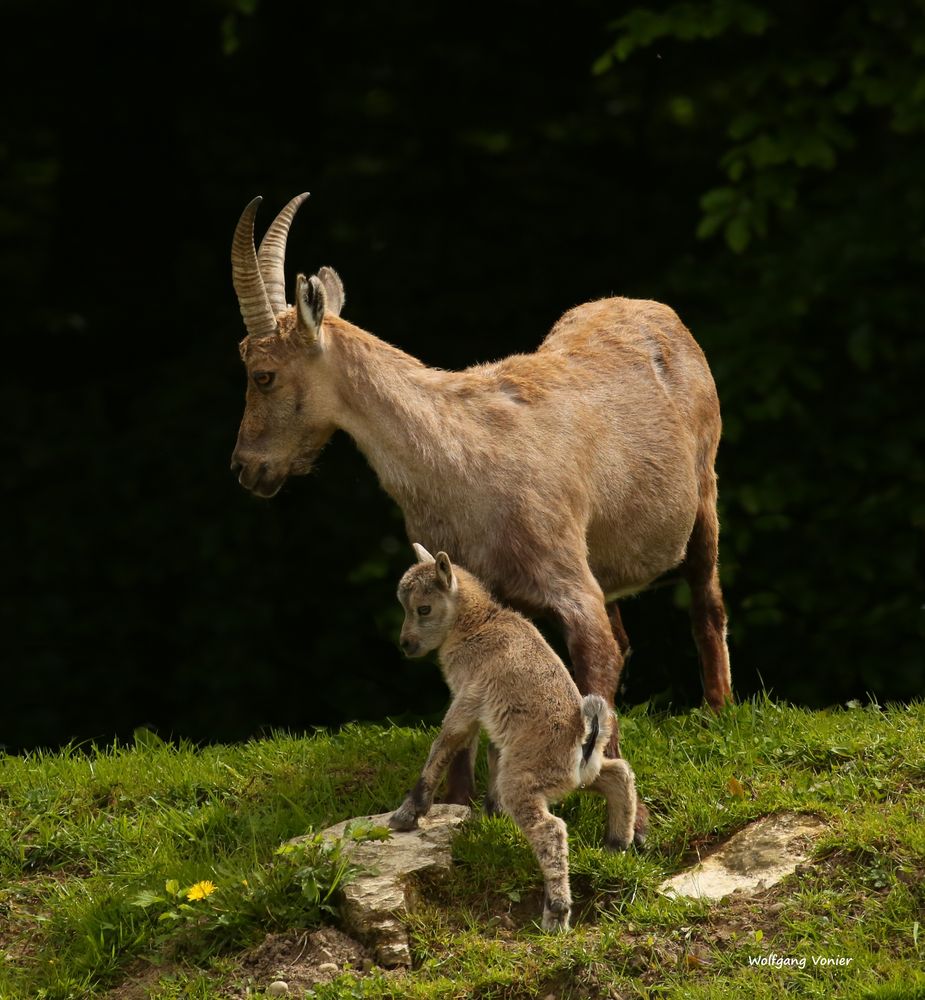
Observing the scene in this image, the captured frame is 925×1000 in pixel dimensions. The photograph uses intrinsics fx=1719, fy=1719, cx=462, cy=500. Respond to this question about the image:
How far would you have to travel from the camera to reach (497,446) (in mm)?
7035

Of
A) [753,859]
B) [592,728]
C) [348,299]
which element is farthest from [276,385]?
[348,299]

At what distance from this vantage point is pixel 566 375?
7613mm

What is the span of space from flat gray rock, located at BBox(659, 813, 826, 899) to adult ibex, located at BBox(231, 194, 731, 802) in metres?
0.60

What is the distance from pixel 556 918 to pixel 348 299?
6.99 m

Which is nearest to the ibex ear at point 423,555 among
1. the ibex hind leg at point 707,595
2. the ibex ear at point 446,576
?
the ibex ear at point 446,576

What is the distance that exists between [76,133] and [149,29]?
100cm

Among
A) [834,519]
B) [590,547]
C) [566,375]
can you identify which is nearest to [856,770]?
[590,547]

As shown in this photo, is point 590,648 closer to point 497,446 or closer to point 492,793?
point 492,793

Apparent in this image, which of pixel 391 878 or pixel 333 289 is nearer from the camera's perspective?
pixel 391 878

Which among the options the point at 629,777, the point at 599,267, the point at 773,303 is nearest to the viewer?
the point at 629,777

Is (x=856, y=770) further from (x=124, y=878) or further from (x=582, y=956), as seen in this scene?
(x=124, y=878)

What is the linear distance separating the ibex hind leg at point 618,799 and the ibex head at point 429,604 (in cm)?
78

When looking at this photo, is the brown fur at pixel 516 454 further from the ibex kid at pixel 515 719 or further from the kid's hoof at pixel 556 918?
the kid's hoof at pixel 556 918

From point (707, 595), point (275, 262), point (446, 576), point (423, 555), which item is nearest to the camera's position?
point (446, 576)
